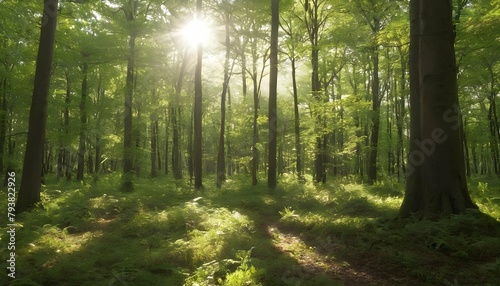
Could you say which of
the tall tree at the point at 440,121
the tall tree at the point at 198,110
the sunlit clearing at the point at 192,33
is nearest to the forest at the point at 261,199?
the tall tree at the point at 440,121

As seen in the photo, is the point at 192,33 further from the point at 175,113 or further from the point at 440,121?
the point at 440,121

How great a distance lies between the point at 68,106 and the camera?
1873cm

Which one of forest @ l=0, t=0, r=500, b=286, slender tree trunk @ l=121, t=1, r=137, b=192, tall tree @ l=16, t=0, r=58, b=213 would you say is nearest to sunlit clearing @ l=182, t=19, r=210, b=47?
forest @ l=0, t=0, r=500, b=286

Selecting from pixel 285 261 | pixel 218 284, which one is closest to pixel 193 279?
pixel 218 284

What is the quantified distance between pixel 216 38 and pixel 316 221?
15.6 m

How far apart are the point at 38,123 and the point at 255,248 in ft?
25.4

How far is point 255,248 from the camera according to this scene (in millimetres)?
6367

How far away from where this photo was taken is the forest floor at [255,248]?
15.4ft

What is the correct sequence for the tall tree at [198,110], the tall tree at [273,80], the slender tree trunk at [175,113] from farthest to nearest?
the slender tree trunk at [175,113] < the tall tree at [198,110] < the tall tree at [273,80]

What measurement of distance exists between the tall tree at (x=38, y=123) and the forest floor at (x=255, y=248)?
0.61 m

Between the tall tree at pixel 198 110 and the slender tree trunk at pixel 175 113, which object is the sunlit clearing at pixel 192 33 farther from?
the tall tree at pixel 198 110

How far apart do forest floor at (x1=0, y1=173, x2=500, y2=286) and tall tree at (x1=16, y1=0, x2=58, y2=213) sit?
606mm

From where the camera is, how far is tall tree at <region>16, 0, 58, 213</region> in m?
9.27

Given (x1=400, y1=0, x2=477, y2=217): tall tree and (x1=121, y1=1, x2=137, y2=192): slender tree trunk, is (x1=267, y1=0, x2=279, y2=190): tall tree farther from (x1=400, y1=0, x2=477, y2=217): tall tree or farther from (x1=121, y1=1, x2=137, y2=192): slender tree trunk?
(x1=400, y1=0, x2=477, y2=217): tall tree
